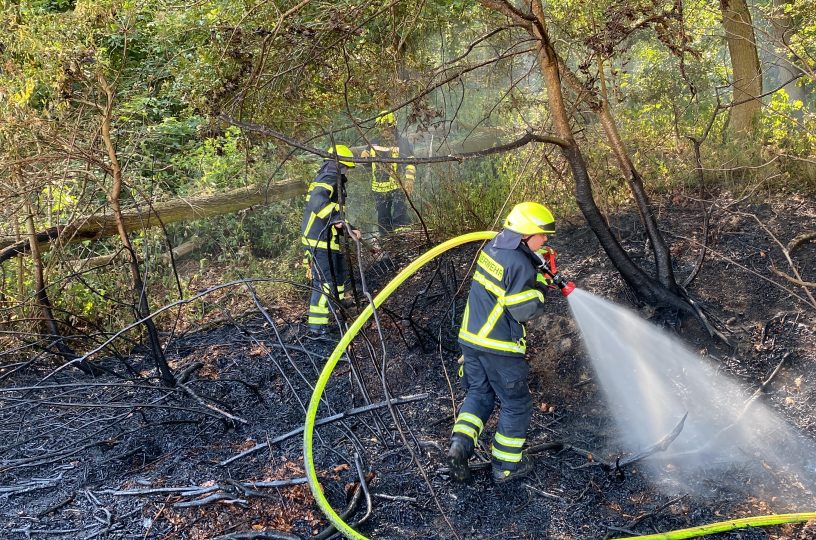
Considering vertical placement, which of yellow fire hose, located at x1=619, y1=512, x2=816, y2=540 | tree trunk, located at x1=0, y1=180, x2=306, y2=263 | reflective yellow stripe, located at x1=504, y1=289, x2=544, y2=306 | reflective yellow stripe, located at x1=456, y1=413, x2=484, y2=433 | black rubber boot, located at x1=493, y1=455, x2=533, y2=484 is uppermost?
tree trunk, located at x1=0, y1=180, x2=306, y2=263

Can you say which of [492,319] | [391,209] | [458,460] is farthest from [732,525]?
[391,209]

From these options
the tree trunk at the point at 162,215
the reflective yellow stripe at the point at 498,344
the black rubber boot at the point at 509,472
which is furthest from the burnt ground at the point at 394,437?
the tree trunk at the point at 162,215

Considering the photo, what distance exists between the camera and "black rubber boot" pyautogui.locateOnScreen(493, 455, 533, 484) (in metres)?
3.90

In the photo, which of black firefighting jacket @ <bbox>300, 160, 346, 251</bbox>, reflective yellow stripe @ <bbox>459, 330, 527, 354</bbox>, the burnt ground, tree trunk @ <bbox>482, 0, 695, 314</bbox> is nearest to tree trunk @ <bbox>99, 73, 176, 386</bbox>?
the burnt ground

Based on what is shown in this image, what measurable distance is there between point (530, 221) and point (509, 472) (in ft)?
5.25

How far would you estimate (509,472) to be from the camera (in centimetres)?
389

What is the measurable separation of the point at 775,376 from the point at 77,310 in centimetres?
653

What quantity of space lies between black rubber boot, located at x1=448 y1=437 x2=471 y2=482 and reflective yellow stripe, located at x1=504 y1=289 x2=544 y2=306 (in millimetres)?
944

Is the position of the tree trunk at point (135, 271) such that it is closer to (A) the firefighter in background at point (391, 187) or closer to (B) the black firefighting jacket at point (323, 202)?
(B) the black firefighting jacket at point (323, 202)

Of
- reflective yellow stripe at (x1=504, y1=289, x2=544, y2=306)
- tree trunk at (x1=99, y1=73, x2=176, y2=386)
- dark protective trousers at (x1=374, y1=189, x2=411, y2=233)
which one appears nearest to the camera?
reflective yellow stripe at (x1=504, y1=289, x2=544, y2=306)

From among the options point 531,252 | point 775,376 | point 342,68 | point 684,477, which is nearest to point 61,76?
point 342,68

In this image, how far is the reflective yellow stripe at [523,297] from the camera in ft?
12.0

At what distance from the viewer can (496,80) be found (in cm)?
681

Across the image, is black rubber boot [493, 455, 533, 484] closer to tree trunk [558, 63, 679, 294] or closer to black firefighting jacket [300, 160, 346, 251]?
tree trunk [558, 63, 679, 294]
